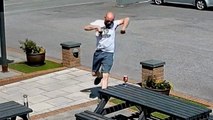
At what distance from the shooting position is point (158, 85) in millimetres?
11969

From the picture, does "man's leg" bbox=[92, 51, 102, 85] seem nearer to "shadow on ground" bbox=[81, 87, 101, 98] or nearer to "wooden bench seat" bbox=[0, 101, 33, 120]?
"shadow on ground" bbox=[81, 87, 101, 98]

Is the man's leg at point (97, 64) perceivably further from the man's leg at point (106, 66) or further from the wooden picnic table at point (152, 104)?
the wooden picnic table at point (152, 104)

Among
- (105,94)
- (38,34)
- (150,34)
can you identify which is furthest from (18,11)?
(105,94)

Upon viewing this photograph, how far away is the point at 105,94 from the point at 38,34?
12596 millimetres

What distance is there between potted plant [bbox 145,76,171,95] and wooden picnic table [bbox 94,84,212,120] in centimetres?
161

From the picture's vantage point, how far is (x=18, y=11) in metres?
30.2

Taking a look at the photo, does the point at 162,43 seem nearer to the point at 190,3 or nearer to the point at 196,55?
the point at 196,55

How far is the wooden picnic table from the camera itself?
8680 millimetres

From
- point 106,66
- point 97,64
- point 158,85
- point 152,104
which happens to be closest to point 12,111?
point 152,104

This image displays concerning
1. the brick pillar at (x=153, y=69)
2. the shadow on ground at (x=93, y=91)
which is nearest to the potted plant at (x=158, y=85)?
the brick pillar at (x=153, y=69)

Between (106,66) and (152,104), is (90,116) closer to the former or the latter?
(152,104)

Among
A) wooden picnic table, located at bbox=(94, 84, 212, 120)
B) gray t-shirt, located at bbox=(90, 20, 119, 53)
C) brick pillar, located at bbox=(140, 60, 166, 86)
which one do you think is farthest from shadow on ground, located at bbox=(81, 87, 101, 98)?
wooden picnic table, located at bbox=(94, 84, 212, 120)

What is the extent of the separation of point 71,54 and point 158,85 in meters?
4.19

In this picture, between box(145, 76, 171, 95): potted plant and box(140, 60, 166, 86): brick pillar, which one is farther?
box(140, 60, 166, 86): brick pillar
